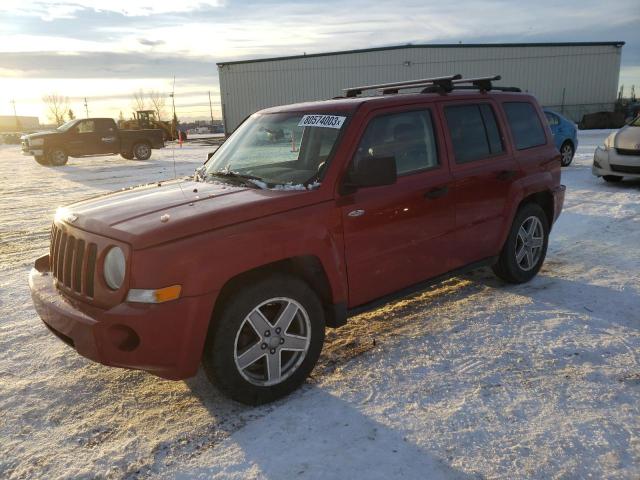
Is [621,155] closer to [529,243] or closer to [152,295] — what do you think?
[529,243]

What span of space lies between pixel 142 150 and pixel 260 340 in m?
20.3

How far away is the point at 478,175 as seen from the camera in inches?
171

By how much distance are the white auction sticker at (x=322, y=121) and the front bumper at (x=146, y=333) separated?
5.26 ft

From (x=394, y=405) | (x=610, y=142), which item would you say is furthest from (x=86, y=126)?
(x=394, y=405)

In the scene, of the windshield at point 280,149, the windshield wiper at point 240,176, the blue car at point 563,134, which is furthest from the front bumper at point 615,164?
the windshield wiper at point 240,176

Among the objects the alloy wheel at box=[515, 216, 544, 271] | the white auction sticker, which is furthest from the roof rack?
the alloy wheel at box=[515, 216, 544, 271]

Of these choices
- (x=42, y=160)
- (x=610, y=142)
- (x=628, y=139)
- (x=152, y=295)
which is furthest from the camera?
(x=42, y=160)

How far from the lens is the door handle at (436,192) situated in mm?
3939

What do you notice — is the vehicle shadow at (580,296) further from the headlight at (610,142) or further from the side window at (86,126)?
the side window at (86,126)

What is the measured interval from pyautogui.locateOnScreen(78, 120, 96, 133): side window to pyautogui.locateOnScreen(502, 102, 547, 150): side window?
19166mm

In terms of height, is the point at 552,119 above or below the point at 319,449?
above

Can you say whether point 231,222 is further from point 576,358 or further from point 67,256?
point 576,358

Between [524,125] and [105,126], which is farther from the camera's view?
[105,126]

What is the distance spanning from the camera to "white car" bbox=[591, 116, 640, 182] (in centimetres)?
992
